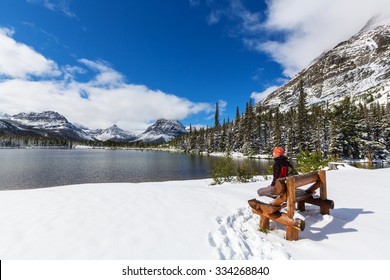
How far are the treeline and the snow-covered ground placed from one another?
2119 centimetres

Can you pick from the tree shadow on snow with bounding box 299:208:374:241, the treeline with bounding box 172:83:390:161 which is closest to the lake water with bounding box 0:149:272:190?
the treeline with bounding box 172:83:390:161

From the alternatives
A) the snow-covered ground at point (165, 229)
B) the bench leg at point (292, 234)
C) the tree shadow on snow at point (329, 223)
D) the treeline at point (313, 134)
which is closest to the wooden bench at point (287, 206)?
the bench leg at point (292, 234)

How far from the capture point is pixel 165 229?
5.79 m

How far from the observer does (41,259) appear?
173 inches

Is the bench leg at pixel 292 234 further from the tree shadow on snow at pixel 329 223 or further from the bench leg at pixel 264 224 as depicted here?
the bench leg at pixel 264 224

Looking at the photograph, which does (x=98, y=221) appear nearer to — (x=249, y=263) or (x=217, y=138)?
(x=249, y=263)

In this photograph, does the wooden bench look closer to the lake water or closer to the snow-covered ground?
the snow-covered ground

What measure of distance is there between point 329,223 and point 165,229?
17.5ft

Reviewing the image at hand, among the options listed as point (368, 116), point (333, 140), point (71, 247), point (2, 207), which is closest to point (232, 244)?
point (71, 247)

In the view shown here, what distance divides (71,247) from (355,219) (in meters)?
8.58

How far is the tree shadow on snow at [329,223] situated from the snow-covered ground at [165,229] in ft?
0.09

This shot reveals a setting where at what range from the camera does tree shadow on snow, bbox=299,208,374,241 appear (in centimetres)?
644

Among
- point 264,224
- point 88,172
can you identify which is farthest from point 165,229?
point 88,172

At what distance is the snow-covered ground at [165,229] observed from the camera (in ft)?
15.8
